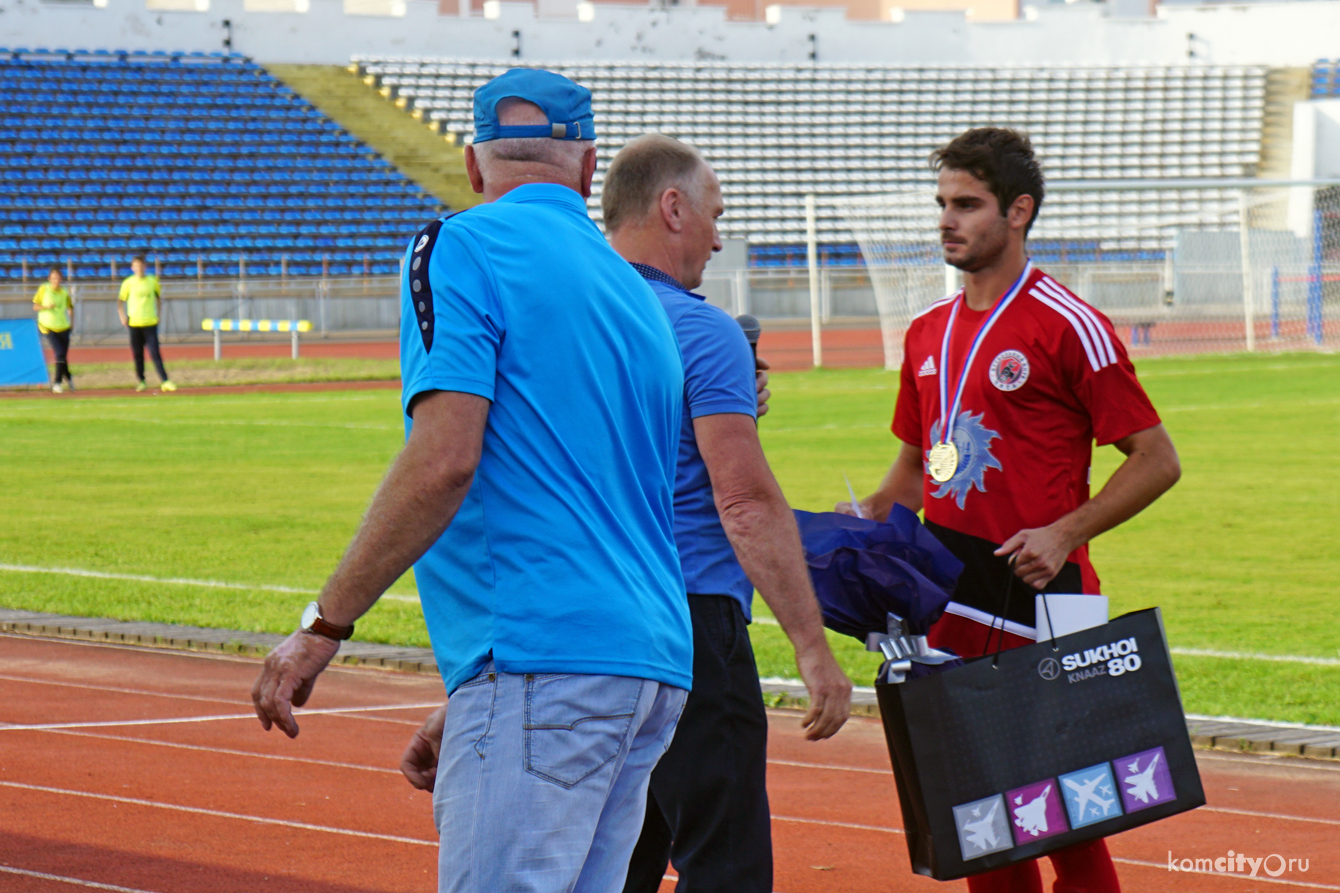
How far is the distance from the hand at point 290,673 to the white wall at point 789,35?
139ft

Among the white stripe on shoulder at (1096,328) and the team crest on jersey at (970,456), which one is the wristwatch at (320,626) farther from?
the white stripe on shoulder at (1096,328)

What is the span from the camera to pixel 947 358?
3775mm

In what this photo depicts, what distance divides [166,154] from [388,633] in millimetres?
32171

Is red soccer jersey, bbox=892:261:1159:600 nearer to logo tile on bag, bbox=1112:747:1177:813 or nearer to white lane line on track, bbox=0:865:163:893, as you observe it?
logo tile on bag, bbox=1112:747:1177:813

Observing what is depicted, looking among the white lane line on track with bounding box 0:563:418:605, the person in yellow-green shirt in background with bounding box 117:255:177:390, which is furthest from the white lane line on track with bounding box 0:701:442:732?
the person in yellow-green shirt in background with bounding box 117:255:177:390

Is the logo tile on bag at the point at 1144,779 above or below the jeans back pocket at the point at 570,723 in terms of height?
below

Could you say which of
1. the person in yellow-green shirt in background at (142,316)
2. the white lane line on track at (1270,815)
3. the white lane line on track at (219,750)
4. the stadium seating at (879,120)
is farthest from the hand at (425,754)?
the stadium seating at (879,120)

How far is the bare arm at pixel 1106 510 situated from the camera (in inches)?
137

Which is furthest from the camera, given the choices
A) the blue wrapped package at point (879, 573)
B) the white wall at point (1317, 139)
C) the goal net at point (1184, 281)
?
the white wall at point (1317, 139)

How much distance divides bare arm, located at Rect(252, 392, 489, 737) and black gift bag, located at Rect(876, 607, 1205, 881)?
1194mm

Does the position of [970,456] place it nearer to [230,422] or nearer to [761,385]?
[761,385]

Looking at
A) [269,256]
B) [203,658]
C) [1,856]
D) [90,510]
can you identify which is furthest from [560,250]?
[269,256]

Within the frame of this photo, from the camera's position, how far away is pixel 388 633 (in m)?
7.95

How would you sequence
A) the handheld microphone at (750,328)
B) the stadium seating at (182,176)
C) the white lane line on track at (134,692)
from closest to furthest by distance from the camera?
the handheld microphone at (750,328)
the white lane line on track at (134,692)
the stadium seating at (182,176)
